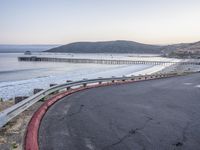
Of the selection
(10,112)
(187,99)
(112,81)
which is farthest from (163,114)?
(112,81)

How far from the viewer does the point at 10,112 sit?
6.20 m

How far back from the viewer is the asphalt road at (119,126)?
522 cm

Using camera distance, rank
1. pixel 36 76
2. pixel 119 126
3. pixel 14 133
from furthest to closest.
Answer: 1. pixel 36 76
2. pixel 119 126
3. pixel 14 133

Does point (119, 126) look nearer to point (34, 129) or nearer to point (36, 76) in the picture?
point (34, 129)

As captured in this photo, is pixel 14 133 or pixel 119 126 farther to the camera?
pixel 119 126

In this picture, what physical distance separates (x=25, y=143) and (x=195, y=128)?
14.5 feet

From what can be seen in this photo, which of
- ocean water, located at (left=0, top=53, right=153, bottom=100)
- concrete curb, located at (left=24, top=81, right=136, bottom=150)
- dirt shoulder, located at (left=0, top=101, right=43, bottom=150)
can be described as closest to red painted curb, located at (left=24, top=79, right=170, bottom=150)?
concrete curb, located at (left=24, top=81, right=136, bottom=150)

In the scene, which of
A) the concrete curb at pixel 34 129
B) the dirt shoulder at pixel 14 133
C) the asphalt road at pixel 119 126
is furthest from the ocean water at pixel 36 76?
the dirt shoulder at pixel 14 133

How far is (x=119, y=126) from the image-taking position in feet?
21.8

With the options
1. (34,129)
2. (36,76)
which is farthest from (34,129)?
(36,76)

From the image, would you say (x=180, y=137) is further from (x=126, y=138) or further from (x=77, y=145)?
(x=77, y=145)

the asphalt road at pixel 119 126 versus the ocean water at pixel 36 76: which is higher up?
the asphalt road at pixel 119 126

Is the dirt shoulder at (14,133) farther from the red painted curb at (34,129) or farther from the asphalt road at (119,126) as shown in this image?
the asphalt road at (119,126)

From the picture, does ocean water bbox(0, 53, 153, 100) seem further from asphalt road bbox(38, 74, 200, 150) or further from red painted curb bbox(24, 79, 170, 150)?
asphalt road bbox(38, 74, 200, 150)
